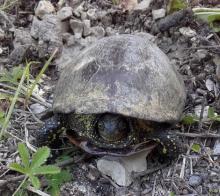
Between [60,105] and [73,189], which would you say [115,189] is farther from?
[60,105]

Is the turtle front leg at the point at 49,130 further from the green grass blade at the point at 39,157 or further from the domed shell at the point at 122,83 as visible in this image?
the green grass blade at the point at 39,157

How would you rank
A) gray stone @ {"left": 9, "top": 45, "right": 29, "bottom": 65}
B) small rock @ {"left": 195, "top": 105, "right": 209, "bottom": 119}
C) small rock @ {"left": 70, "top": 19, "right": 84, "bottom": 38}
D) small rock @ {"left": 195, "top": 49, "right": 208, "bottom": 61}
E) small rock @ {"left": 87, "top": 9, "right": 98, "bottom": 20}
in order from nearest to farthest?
small rock @ {"left": 195, "top": 105, "right": 209, "bottom": 119}, small rock @ {"left": 195, "top": 49, "right": 208, "bottom": 61}, gray stone @ {"left": 9, "top": 45, "right": 29, "bottom": 65}, small rock @ {"left": 70, "top": 19, "right": 84, "bottom": 38}, small rock @ {"left": 87, "top": 9, "right": 98, "bottom": 20}

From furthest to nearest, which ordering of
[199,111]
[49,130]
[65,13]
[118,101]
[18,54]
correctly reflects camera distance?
[65,13]
[18,54]
[199,111]
[49,130]
[118,101]

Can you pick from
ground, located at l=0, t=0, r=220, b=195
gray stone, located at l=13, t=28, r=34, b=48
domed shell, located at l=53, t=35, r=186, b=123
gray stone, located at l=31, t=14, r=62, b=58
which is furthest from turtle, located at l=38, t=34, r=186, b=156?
gray stone, located at l=13, t=28, r=34, b=48

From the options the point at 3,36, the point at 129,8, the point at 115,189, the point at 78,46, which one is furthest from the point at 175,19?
the point at 115,189

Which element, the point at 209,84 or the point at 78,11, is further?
the point at 78,11

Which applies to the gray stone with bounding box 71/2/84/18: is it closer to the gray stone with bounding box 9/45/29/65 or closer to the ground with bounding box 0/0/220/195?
the ground with bounding box 0/0/220/195

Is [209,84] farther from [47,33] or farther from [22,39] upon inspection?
[22,39]

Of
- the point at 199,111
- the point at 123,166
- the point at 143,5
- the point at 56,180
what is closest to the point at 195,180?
the point at 123,166
